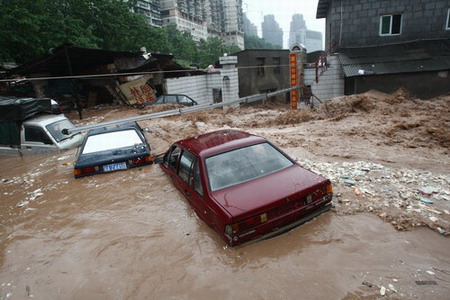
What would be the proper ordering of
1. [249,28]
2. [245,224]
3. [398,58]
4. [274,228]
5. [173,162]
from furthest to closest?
1. [249,28]
2. [398,58]
3. [173,162]
4. [274,228]
5. [245,224]

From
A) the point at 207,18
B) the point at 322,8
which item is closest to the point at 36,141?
the point at 322,8

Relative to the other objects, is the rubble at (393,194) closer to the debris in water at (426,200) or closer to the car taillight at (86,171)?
the debris in water at (426,200)

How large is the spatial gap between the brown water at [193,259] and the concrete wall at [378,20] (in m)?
13.5

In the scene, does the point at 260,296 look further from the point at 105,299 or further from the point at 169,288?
the point at 105,299

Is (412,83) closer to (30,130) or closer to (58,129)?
(58,129)

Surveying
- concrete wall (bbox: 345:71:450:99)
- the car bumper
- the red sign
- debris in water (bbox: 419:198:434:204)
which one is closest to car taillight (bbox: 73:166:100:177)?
the car bumper

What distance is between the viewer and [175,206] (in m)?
4.77

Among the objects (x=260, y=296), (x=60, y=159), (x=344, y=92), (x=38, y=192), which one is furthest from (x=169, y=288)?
(x=344, y=92)

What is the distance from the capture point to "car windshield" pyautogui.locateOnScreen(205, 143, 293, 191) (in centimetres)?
372

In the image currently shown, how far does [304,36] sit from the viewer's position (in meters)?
76.5

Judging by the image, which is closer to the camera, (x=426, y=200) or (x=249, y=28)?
(x=426, y=200)

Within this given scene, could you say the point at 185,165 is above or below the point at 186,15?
below

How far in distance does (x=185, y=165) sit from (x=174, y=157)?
2.52 feet

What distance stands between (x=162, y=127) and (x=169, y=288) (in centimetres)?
909
